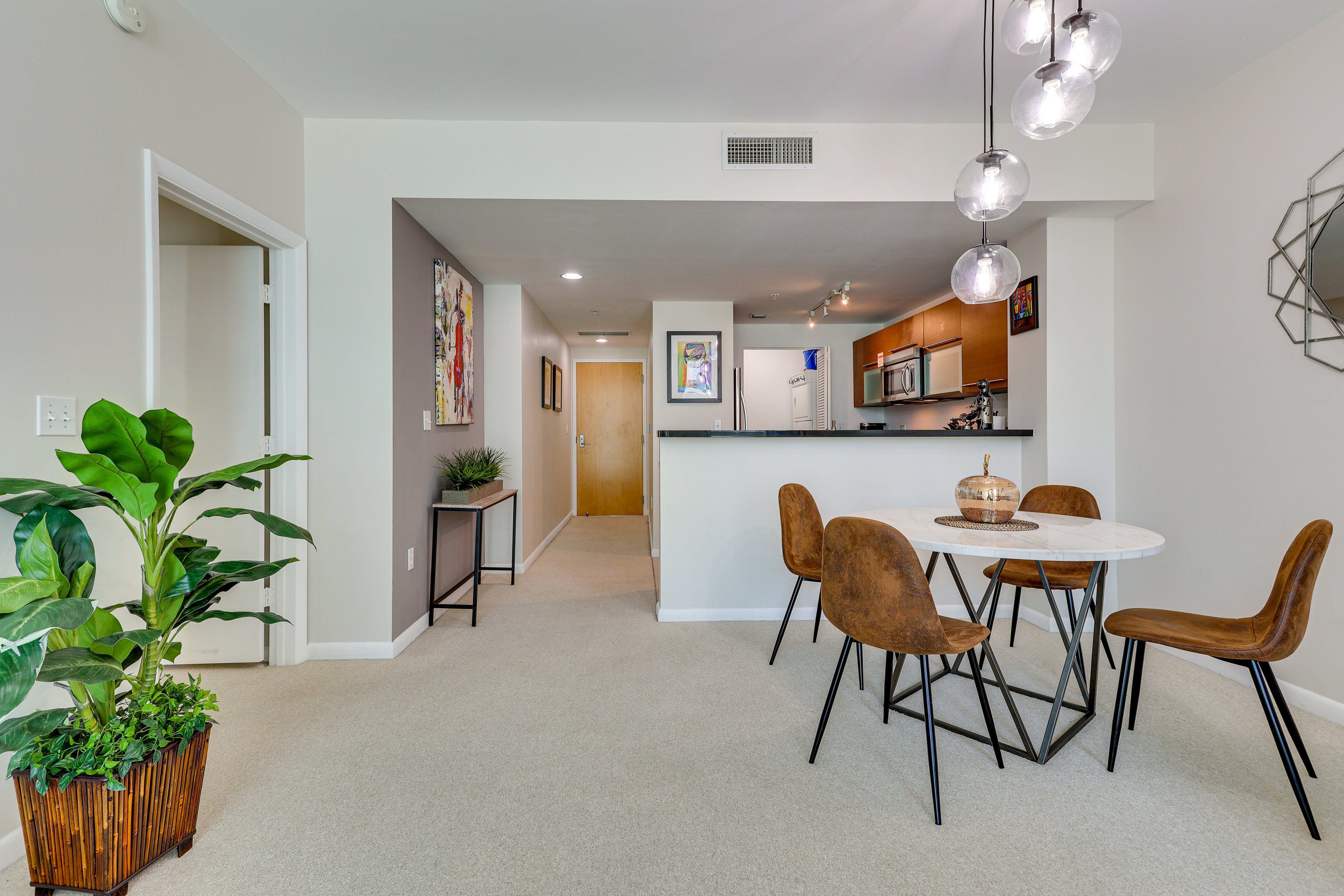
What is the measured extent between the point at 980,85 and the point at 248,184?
302 centimetres

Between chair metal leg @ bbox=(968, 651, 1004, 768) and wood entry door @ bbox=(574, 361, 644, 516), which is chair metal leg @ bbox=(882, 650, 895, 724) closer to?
chair metal leg @ bbox=(968, 651, 1004, 768)

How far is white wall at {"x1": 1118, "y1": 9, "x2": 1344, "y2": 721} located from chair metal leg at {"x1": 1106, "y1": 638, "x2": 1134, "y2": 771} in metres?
1.03

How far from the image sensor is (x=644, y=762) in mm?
1894

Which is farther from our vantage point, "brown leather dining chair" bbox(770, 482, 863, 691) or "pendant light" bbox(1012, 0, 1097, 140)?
"brown leather dining chair" bbox(770, 482, 863, 691)

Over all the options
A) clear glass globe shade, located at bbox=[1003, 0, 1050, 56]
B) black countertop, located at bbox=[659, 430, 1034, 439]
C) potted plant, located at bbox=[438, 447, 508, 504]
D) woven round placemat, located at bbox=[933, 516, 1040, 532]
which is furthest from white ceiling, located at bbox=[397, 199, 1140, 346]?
woven round placemat, located at bbox=[933, 516, 1040, 532]

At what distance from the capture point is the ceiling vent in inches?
113

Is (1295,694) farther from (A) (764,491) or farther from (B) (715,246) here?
(B) (715,246)

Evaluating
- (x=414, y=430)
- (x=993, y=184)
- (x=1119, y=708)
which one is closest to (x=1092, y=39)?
(x=993, y=184)

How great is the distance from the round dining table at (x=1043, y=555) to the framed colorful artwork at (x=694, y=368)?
2.69 meters

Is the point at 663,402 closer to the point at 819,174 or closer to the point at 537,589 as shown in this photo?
the point at 537,589

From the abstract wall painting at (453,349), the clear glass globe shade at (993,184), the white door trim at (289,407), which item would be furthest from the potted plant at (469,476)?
the clear glass globe shade at (993,184)

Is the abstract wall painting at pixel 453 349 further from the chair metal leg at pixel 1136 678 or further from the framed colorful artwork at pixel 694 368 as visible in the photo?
the chair metal leg at pixel 1136 678

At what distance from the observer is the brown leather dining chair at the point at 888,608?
1.63 metres

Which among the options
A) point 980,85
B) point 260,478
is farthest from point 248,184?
point 980,85
